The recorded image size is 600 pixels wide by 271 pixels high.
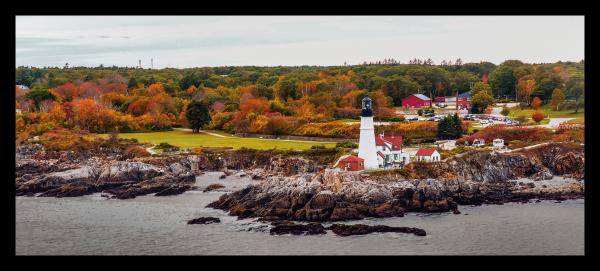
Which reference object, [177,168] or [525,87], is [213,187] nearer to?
[177,168]

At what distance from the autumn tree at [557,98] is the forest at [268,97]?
9 centimetres

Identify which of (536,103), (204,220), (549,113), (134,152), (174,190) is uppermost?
(536,103)

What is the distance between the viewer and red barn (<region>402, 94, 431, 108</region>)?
51312 mm

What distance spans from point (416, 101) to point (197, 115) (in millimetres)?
16298

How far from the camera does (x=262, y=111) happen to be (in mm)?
47062

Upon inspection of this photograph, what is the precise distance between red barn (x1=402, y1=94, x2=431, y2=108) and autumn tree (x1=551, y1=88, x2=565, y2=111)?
29.6ft

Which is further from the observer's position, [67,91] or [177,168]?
[67,91]

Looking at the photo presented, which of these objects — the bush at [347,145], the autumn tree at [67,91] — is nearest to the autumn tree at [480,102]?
the bush at [347,145]

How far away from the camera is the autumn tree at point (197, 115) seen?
43438 mm

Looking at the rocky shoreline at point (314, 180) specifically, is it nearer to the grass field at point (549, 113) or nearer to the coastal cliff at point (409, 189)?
the coastal cliff at point (409, 189)

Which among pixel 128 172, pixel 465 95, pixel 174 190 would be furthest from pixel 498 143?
pixel 465 95

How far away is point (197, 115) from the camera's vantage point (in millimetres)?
43688
